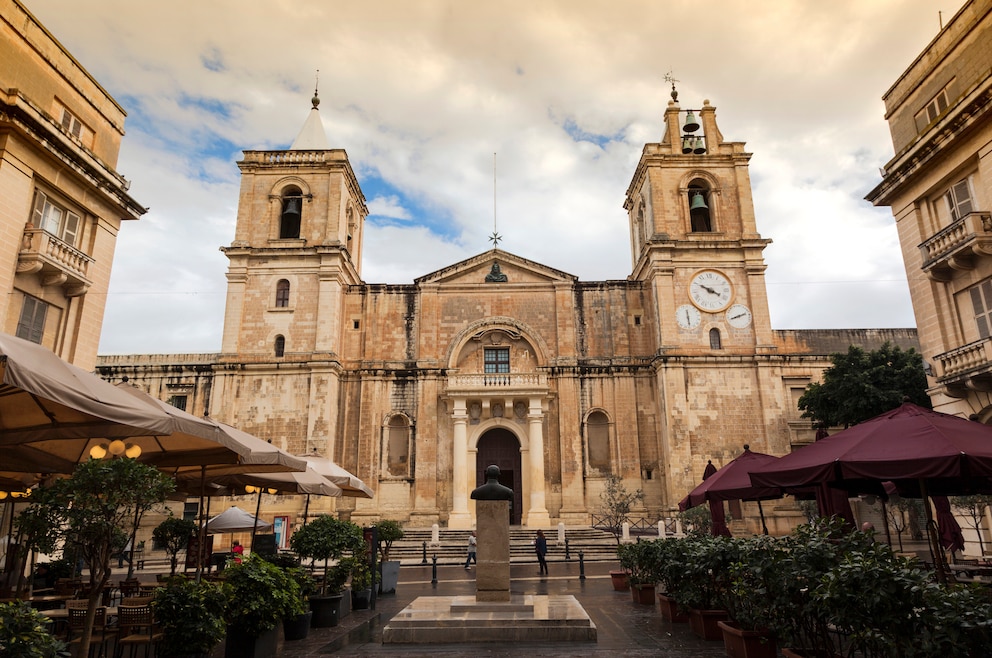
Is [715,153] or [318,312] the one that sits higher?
[715,153]

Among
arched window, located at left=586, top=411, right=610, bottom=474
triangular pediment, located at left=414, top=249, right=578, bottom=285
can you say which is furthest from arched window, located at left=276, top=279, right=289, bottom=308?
arched window, located at left=586, top=411, right=610, bottom=474

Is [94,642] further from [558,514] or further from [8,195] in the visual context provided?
[558,514]

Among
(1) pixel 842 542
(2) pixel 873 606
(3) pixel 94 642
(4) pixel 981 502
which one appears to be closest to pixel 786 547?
(1) pixel 842 542

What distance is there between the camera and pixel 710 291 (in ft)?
97.2

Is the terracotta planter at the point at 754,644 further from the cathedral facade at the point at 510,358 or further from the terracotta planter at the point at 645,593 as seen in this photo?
the cathedral facade at the point at 510,358

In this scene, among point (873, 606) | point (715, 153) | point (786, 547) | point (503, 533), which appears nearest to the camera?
point (873, 606)

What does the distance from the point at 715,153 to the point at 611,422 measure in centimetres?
1452

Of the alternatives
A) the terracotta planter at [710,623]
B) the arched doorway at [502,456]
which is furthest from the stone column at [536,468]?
Result: the terracotta planter at [710,623]

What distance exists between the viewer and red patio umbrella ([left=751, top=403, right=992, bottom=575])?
7598mm

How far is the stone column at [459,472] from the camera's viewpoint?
2723cm

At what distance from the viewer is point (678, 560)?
33.4 feet

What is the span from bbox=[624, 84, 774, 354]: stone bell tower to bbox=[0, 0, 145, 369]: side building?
21733 millimetres

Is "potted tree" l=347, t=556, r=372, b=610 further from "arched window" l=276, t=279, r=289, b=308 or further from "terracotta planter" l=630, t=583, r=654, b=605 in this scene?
"arched window" l=276, t=279, r=289, b=308

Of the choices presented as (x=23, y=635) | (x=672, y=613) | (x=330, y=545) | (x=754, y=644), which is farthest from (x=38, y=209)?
(x=754, y=644)
